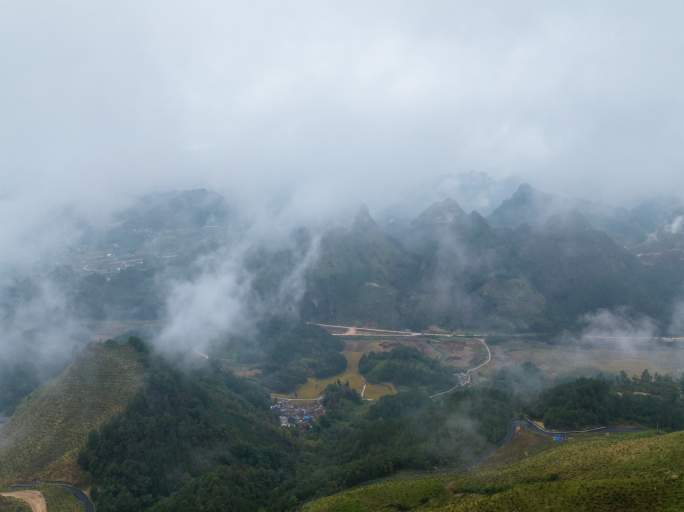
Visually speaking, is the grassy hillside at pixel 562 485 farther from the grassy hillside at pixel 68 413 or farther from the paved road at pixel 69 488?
the grassy hillside at pixel 68 413

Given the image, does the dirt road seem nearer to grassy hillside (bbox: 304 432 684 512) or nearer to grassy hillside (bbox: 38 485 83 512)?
grassy hillside (bbox: 38 485 83 512)

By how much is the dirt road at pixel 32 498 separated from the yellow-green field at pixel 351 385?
67118mm

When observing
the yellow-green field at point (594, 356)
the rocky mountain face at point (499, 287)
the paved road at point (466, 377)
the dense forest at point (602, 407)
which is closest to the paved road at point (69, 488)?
the dense forest at point (602, 407)

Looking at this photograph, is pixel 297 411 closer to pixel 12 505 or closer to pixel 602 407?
pixel 602 407

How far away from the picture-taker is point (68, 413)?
3039 inches

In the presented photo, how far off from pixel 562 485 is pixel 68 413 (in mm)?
65576

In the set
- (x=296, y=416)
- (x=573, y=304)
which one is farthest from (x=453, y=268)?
(x=296, y=416)

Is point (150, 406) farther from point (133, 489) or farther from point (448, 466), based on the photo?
point (448, 466)

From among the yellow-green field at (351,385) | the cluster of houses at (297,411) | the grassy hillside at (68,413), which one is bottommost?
the yellow-green field at (351,385)

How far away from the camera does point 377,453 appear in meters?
77.4

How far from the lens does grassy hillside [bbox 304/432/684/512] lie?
141ft

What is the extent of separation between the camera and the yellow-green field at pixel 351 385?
125 metres

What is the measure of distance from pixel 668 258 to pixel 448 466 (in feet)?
525

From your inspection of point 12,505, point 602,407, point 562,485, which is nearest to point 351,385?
point 602,407
